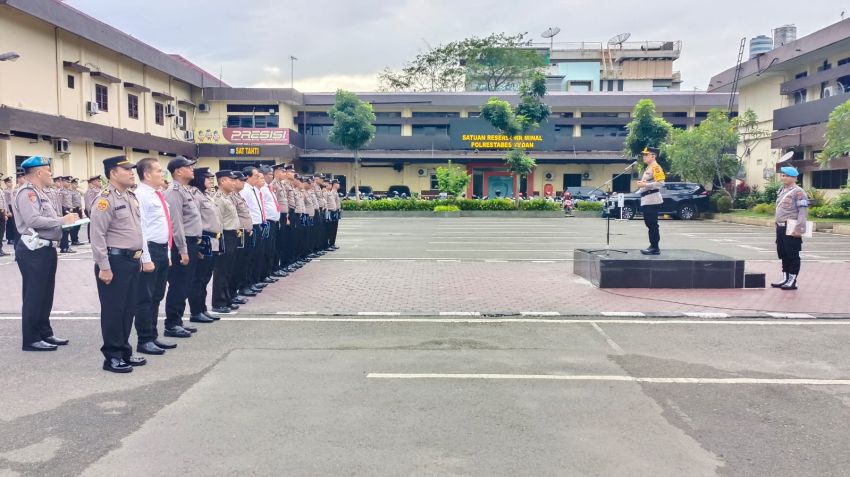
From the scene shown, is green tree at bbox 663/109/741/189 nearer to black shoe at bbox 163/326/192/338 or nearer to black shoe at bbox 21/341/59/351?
black shoe at bbox 163/326/192/338

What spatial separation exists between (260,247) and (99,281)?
4.44m

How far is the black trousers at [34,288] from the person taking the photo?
6785 millimetres

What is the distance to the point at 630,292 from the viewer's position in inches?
409

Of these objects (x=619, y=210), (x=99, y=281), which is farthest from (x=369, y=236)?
(x=99, y=281)

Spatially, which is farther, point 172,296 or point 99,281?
point 172,296

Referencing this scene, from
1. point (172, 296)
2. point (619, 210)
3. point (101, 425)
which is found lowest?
point (101, 425)

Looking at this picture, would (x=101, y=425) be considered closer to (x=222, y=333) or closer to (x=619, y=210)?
(x=222, y=333)

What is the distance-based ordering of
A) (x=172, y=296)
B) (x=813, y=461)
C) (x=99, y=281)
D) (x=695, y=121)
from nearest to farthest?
(x=813, y=461) → (x=99, y=281) → (x=172, y=296) → (x=695, y=121)

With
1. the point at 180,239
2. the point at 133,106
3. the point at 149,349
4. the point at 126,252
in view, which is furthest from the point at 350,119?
the point at 126,252

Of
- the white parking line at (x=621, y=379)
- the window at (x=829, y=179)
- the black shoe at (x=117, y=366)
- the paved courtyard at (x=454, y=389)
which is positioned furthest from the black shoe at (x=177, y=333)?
the window at (x=829, y=179)

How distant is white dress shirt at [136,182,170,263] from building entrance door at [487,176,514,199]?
4087cm

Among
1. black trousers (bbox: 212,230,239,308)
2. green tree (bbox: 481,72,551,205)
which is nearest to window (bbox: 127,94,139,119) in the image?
green tree (bbox: 481,72,551,205)

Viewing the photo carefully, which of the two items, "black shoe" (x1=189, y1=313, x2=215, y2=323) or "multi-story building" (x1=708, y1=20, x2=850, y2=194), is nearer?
"black shoe" (x1=189, y1=313, x2=215, y2=323)

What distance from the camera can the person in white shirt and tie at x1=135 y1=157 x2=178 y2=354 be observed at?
6.64 meters
